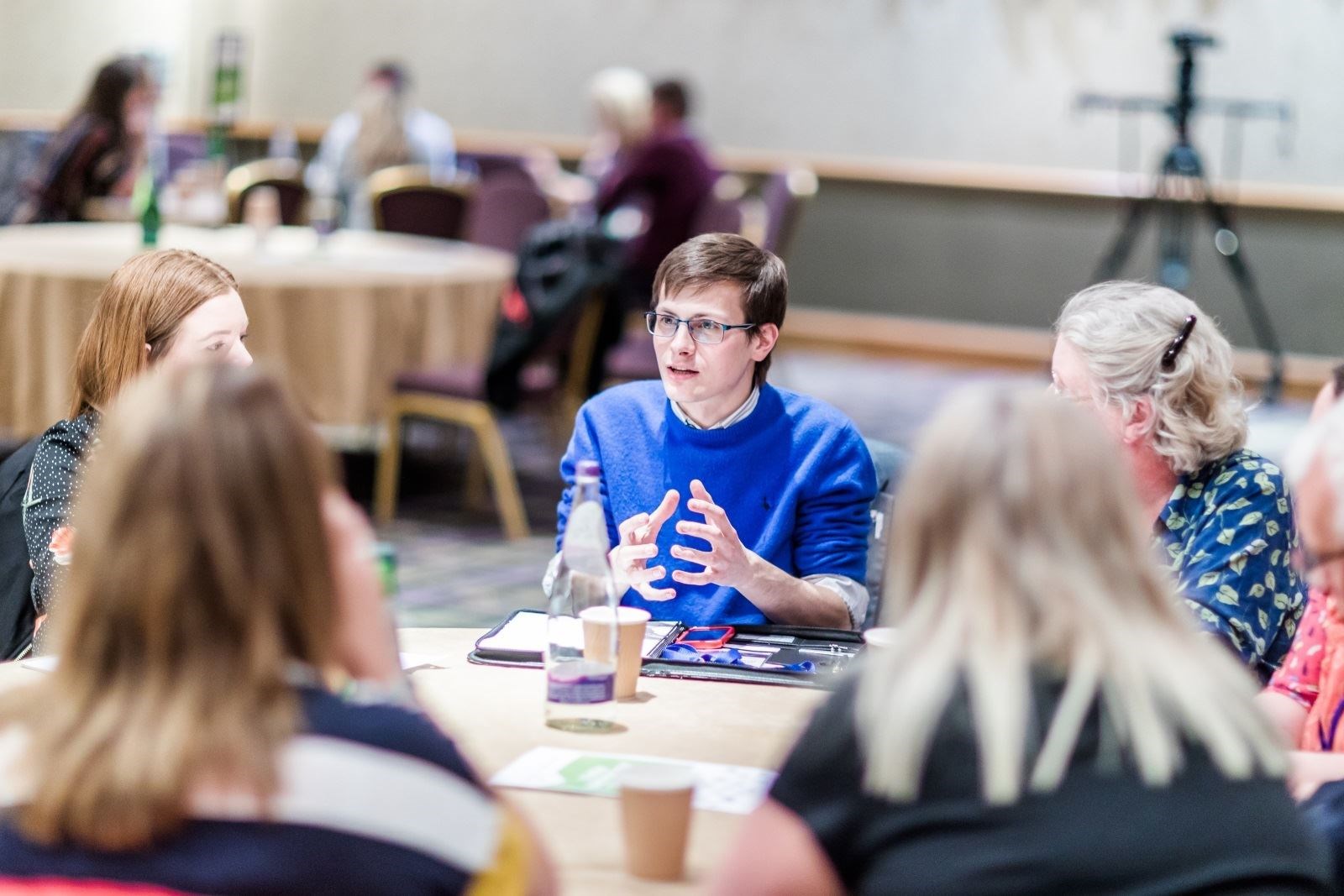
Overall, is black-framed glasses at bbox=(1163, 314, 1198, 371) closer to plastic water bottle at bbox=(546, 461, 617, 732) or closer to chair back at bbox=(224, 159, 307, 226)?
plastic water bottle at bbox=(546, 461, 617, 732)

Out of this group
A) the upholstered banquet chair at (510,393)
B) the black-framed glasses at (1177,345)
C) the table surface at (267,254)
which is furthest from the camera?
the upholstered banquet chair at (510,393)

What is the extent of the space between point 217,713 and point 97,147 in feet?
21.0

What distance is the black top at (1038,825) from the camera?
1153mm

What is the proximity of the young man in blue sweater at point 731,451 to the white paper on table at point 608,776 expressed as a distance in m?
0.74

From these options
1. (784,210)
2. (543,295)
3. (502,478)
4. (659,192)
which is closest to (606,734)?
(543,295)

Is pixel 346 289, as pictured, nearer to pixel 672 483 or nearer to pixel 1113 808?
pixel 672 483

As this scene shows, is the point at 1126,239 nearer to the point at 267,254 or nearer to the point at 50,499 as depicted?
the point at 267,254

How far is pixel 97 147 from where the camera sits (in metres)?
6.99

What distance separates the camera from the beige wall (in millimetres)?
8953

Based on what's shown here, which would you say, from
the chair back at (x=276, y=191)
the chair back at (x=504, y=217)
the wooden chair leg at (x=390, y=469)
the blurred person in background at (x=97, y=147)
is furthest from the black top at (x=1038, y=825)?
the chair back at (x=504, y=217)

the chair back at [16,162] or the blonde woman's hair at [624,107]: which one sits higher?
the blonde woman's hair at [624,107]

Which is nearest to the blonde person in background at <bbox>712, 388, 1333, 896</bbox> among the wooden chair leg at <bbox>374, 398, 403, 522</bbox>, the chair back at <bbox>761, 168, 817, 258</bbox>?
the wooden chair leg at <bbox>374, 398, 403, 522</bbox>

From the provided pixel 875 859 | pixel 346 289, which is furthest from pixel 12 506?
pixel 346 289

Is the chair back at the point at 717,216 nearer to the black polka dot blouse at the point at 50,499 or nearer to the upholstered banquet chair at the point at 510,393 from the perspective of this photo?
the upholstered banquet chair at the point at 510,393
